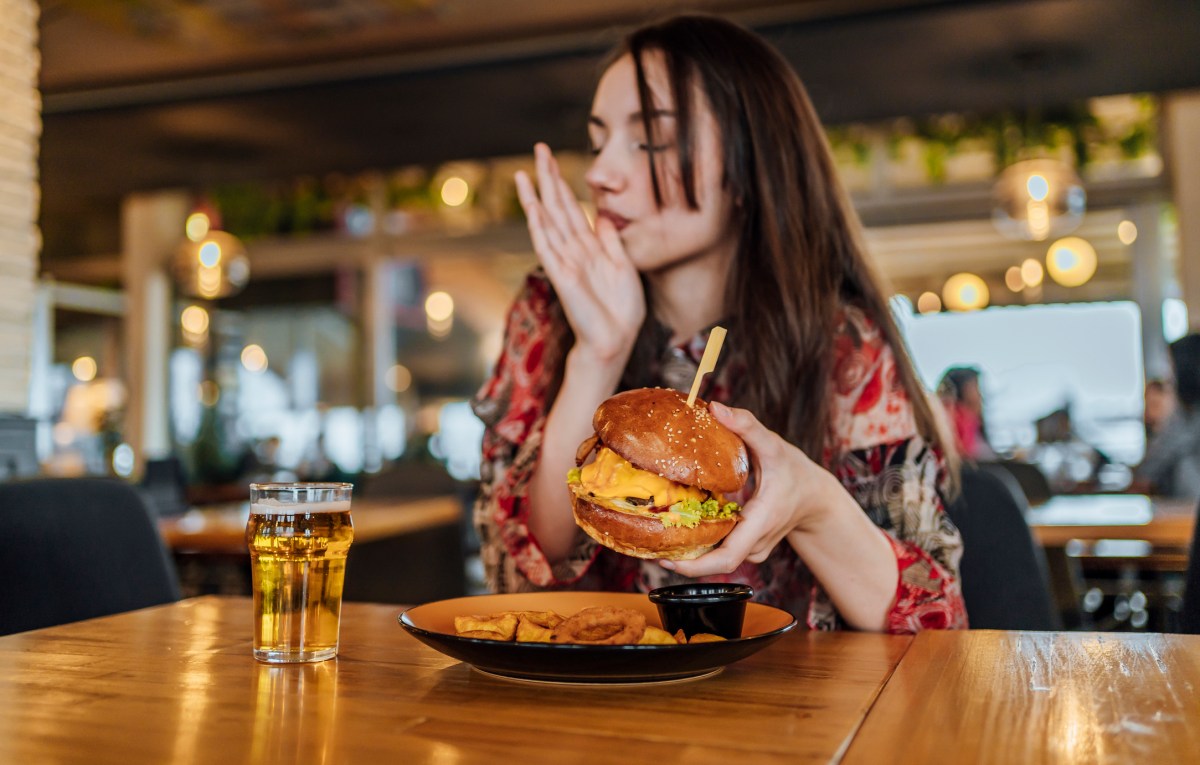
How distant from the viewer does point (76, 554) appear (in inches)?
60.0

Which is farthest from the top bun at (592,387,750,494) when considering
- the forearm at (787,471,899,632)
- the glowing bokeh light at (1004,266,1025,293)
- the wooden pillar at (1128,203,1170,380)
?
the glowing bokeh light at (1004,266,1025,293)

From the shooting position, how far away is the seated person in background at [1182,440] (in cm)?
404

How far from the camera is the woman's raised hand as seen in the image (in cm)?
141

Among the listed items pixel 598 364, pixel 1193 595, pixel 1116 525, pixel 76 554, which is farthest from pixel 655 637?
pixel 1116 525

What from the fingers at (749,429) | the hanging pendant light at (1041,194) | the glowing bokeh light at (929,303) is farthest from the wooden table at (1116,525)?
the glowing bokeh light at (929,303)

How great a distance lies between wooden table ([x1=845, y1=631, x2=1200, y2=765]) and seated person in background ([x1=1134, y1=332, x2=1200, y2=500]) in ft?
11.3

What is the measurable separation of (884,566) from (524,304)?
75 cm

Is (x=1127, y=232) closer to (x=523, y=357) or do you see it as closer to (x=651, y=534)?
(x=523, y=357)

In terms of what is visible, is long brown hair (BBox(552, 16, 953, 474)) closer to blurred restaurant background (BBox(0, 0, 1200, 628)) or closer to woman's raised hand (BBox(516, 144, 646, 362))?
woman's raised hand (BBox(516, 144, 646, 362))

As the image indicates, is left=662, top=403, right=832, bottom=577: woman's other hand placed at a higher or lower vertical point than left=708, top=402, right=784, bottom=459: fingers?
lower

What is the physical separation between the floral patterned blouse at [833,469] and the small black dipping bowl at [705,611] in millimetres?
415

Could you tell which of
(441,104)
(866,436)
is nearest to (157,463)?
(441,104)

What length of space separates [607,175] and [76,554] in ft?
3.16

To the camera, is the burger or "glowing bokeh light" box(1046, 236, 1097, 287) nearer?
the burger
